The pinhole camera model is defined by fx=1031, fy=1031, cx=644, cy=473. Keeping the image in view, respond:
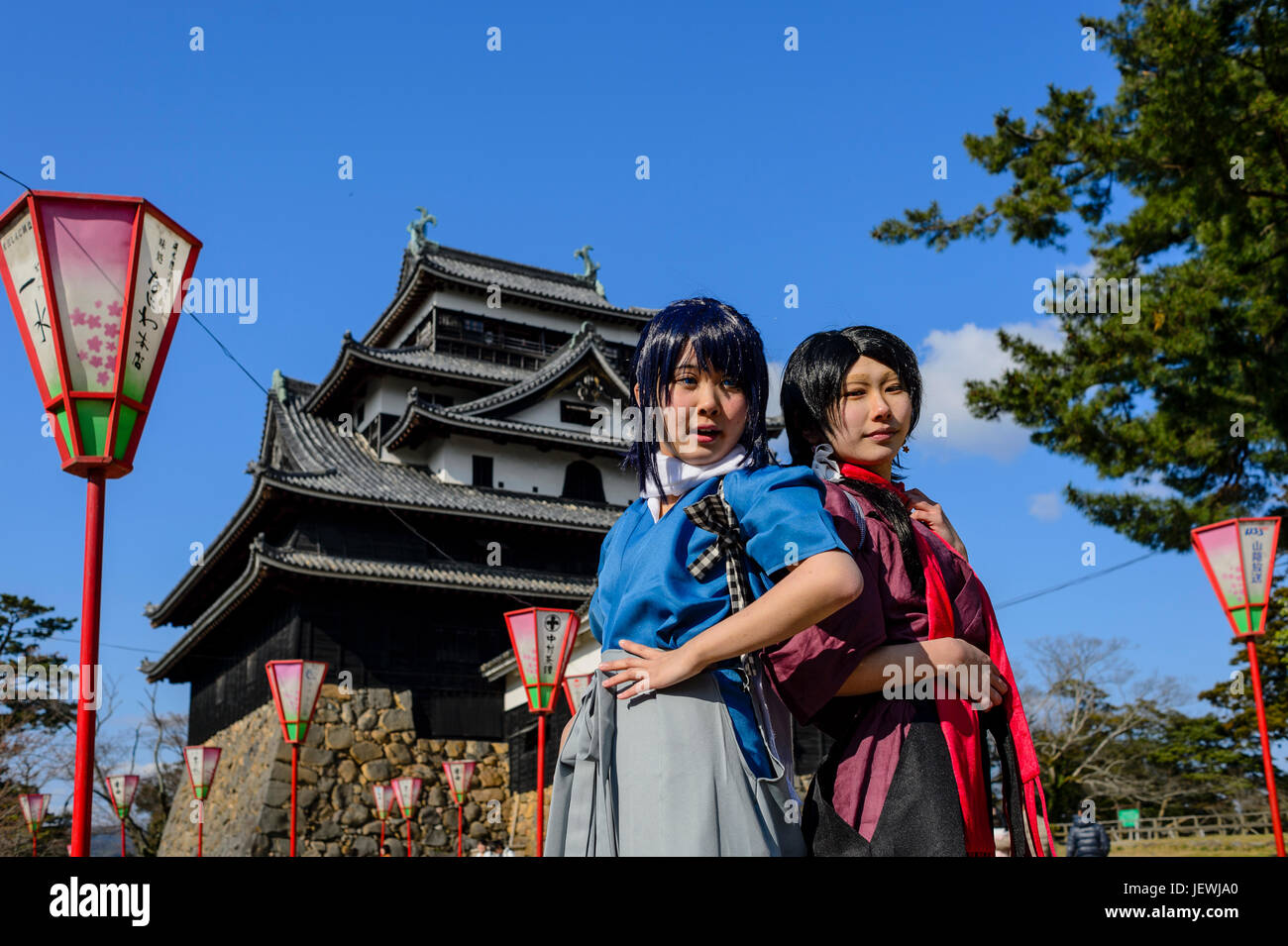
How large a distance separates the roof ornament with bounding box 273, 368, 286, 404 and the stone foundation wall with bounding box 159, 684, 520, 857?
7.89 meters

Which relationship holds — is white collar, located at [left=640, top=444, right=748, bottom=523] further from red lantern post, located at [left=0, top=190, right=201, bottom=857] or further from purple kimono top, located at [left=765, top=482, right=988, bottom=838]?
red lantern post, located at [left=0, top=190, right=201, bottom=857]

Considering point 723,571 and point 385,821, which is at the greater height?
point 723,571

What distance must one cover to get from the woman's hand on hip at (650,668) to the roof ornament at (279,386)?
2349 cm

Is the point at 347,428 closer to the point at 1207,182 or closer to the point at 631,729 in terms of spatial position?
the point at 1207,182

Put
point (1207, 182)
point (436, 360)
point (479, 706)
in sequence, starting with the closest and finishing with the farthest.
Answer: point (1207, 182)
point (479, 706)
point (436, 360)

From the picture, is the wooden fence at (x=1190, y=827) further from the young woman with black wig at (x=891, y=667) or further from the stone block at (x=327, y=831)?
the young woman with black wig at (x=891, y=667)

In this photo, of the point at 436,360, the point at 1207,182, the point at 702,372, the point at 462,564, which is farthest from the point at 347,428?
the point at 702,372

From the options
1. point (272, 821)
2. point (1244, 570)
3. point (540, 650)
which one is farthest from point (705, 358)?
point (272, 821)

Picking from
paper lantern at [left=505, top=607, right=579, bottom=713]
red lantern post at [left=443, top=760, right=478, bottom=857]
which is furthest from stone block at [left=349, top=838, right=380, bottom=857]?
paper lantern at [left=505, top=607, right=579, bottom=713]

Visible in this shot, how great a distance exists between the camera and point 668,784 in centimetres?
158

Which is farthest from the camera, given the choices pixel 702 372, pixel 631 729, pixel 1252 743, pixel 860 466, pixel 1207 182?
pixel 1252 743

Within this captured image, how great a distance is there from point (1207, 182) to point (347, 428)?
18.7 metres

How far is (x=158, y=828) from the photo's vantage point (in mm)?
28859

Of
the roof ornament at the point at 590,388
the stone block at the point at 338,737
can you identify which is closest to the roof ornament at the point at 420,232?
the roof ornament at the point at 590,388
